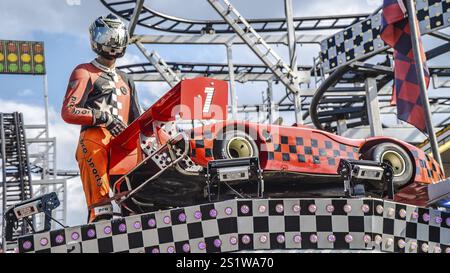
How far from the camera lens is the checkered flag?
23.0ft

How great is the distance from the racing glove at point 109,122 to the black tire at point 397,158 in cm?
227

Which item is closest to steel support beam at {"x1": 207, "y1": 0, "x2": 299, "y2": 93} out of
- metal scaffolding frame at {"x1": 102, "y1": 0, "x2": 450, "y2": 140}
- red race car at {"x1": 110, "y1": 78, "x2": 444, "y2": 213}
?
metal scaffolding frame at {"x1": 102, "y1": 0, "x2": 450, "y2": 140}

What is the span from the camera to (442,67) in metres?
23.2

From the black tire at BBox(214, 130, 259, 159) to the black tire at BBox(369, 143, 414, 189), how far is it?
1.07 m

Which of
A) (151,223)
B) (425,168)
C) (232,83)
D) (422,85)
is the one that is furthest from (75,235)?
(232,83)

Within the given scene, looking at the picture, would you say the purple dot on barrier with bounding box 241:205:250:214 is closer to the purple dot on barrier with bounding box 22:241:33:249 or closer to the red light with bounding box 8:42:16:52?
the purple dot on barrier with bounding box 22:241:33:249

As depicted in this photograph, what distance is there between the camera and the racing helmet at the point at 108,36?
17.0 feet

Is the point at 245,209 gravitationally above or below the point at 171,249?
above

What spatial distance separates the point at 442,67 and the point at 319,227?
21627mm

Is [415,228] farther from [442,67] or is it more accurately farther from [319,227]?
[442,67]

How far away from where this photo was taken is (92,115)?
194 inches

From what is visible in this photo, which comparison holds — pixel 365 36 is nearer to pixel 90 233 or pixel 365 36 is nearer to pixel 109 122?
pixel 109 122

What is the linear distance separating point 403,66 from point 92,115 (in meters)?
3.90
